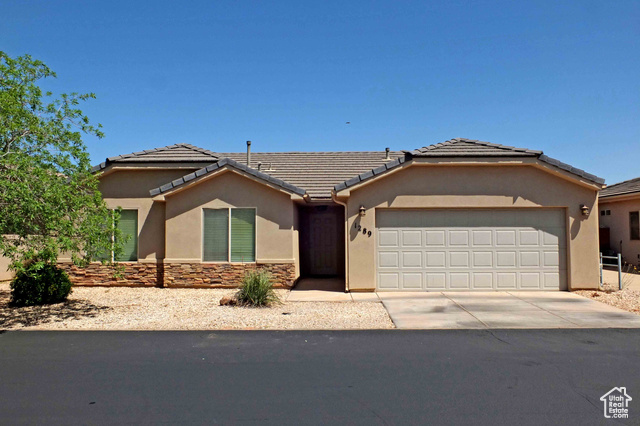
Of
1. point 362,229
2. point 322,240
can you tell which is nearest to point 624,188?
point 322,240

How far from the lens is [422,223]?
1244 centimetres

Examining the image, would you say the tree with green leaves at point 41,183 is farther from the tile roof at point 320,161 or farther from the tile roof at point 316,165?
the tile roof at point 316,165

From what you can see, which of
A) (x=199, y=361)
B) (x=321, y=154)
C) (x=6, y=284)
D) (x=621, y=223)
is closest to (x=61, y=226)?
(x=199, y=361)

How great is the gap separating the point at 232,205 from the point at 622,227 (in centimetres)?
1639

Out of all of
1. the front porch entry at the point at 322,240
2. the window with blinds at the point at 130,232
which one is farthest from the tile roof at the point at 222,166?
the front porch entry at the point at 322,240

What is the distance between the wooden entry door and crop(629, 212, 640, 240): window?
12.2 m

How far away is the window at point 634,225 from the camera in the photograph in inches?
685

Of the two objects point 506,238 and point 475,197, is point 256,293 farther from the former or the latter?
point 506,238

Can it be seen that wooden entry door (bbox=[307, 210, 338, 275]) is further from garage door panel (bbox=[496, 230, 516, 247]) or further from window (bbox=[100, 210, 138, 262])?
window (bbox=[100, 210, 138, 262])

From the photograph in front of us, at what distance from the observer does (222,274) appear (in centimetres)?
1302

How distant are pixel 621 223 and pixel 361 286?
1338cm

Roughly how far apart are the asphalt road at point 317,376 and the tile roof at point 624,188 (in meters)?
13.3

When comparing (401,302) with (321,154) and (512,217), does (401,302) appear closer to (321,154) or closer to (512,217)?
(512,217)

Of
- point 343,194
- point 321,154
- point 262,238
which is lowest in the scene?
point 262,238
